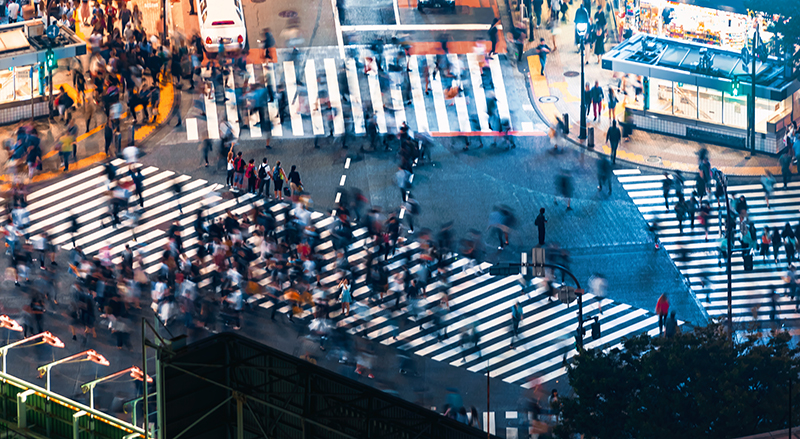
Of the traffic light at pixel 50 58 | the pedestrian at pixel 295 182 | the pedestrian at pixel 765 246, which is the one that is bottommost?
the pedestrian at pixel 765 246

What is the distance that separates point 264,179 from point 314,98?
8234 mm

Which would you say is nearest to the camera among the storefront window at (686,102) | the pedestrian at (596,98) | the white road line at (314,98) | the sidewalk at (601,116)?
the sidewalk at (601,116)

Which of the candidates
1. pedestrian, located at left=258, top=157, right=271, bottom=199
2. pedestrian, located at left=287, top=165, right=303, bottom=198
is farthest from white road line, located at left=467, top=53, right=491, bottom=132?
pedestrian, located at left=258, top=157, right=271, bottom=199

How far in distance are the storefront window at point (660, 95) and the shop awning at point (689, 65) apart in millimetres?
337

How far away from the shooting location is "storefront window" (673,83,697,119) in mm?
65938

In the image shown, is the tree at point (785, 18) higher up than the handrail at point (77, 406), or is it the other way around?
the tree at point (785, 18)

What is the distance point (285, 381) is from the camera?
32656 millimetres

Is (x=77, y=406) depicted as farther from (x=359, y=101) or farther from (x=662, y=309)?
(x=359, y=101)

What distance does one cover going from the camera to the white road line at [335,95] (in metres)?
65.2

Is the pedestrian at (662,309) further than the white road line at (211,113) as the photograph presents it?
No

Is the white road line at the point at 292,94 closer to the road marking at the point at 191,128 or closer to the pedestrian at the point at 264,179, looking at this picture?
the road marking at the point at 191,128

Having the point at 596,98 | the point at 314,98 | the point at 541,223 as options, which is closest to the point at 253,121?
the point at 314,98

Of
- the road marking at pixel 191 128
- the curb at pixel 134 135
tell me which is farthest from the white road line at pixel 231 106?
the curb at pixel 134 135

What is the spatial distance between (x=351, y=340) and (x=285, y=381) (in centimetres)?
2009
